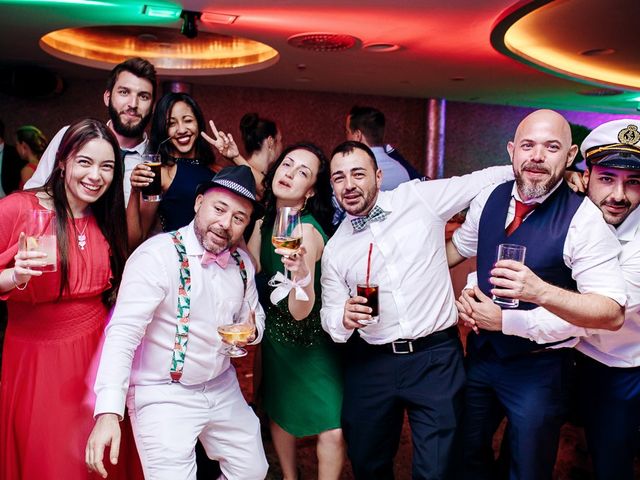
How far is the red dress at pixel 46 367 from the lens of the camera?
6.89 ft

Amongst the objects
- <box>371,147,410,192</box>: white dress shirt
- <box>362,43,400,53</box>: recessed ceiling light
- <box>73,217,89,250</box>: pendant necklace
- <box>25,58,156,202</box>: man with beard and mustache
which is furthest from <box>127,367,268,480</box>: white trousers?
<box>362,43,400,53</box>: recessed ceiling light

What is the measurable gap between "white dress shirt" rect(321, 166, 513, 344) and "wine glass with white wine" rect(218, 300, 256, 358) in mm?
410

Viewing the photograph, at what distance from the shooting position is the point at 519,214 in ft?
7.25

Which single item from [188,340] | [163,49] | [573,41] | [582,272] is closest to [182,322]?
[188,340]

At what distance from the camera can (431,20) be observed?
561 cm

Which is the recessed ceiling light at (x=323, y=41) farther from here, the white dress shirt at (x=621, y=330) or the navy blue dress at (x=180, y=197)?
the white dress shirt at (x=621, y=330)

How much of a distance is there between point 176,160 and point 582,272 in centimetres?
198

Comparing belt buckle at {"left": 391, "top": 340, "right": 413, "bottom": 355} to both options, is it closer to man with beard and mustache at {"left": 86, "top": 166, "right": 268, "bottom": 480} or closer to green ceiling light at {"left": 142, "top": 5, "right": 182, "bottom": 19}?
man with beard and mustache at {"left": 86, "top": 166, "right": 268, "bottom": 480}

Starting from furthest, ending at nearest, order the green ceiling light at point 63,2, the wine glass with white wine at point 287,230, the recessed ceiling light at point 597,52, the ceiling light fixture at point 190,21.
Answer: the recessed ceiling light at point 597,52 → the ceiling light fixture at point 190,21 → the green ceiling light at point 63,2 → the wine glass with white wine at point 287,230

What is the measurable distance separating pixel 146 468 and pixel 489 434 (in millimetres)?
1428

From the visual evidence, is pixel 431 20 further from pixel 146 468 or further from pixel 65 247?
pixel 146 468

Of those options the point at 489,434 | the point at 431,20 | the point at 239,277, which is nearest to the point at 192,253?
the point at 239,277

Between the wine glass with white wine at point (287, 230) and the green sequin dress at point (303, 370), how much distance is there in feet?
1.86

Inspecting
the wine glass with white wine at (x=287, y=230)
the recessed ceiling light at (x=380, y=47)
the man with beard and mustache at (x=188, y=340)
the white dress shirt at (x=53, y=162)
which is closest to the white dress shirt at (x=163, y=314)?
the man with beard and mustache at (x=188, y=340)
